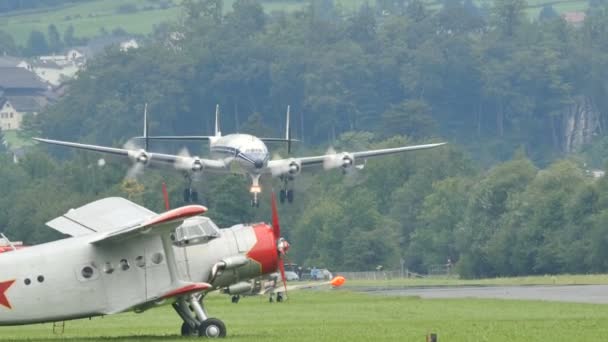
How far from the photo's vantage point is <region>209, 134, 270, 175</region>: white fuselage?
353 ft

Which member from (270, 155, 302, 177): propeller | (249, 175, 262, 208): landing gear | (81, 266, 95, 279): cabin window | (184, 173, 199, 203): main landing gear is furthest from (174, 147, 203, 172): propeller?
(81, 266, 95, 279): cabin window

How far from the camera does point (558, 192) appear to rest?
4350 inches

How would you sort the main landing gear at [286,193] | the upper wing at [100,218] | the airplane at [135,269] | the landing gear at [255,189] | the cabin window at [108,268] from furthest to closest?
the main landing gear at [286,193] → the landing gear at [255,189] → the upper wing at [100,218] → the cabin window at [108,268] → the airplane at [135,269]

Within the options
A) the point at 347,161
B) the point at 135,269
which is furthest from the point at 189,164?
the point at 135,269

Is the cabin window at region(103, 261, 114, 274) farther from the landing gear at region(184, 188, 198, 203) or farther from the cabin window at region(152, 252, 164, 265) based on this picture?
the landing gear at region(184, 188, 198, 203)

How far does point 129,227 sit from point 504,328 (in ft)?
27.1

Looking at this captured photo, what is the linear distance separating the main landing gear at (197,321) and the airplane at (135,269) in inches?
0.7

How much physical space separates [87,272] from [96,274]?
17cm

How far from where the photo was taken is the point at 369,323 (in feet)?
145

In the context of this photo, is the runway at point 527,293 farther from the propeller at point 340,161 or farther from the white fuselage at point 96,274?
the propeller at point 340,161

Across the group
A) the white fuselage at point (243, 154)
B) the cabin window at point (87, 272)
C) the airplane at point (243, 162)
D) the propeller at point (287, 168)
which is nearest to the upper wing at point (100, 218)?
the cabin window at point (87, 272)

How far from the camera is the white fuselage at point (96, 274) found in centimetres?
3688

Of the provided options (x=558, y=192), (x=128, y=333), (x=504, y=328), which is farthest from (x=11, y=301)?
(x=558, y=192)

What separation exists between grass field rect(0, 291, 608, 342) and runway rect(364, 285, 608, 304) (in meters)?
2.98
